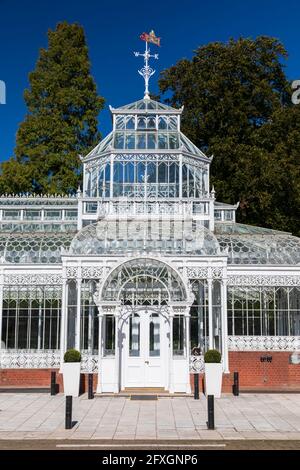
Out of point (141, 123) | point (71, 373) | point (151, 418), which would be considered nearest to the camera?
point (151, 418)

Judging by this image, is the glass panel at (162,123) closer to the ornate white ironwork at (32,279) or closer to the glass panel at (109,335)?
the ornate white ironwork at (32,279)

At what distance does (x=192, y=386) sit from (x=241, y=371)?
6.04 ft

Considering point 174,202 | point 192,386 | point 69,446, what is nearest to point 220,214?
point 174,202

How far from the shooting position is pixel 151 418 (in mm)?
13289

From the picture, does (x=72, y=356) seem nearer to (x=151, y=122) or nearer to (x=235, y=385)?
(x=235, y=385)

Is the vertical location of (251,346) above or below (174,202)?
below

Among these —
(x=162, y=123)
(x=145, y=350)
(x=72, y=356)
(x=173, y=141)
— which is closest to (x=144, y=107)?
(x=162, y=123)

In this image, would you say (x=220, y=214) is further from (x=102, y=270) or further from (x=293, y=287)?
(x=102, y=270)

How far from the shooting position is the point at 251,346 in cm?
1862

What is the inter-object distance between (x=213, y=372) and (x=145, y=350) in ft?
9.26

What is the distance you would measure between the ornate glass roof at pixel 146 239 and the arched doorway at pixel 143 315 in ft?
2.72

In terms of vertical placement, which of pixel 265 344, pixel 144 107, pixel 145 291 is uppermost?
pixel 144 107

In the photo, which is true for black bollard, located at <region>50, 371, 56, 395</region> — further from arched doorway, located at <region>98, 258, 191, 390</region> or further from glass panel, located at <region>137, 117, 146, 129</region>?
glass panel, located at <region>137, 117, 146, 129</region>
